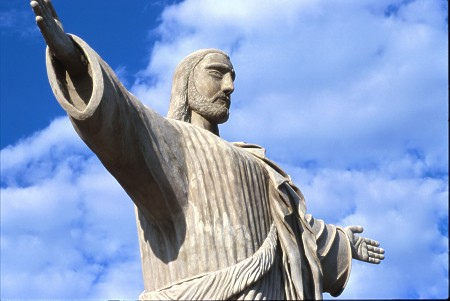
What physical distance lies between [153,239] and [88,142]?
1136 mm

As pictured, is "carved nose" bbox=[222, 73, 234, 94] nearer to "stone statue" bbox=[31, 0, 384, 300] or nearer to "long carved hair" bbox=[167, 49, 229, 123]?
"long carved hair" bbox=[167, 49, 229, 123]

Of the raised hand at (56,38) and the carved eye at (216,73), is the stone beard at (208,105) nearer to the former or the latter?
the carved eye at (216,73)

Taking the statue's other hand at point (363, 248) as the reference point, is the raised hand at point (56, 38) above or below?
above

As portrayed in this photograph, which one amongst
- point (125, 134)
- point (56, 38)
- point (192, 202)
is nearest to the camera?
point (56, 38)

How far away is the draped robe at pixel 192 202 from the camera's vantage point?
9.16m

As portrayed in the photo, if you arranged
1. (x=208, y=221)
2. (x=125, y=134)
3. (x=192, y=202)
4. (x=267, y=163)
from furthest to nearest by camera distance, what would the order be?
1. (x=267, y=163)
2. (x=192, y=202)
3. (x=208, y=221)
4. (x=125, y=134)

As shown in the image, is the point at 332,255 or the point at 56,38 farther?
the point at 332,255

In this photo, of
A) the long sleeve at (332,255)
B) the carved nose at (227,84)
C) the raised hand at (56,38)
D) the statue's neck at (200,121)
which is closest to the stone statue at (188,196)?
the raised hand at (56,38)

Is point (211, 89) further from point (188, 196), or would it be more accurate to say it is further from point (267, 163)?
point (188, 196)

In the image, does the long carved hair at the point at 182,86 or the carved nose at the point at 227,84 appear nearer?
the long carved hair at the point at 182,86

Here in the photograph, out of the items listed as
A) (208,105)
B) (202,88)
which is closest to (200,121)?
(208,105)

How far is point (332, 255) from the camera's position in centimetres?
1055

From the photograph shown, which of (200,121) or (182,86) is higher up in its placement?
(182,86)

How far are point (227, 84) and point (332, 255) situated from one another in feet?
6.48
